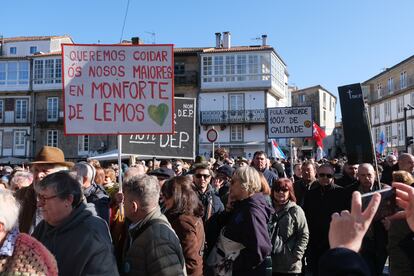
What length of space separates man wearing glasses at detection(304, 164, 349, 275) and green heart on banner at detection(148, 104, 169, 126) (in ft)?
7.58

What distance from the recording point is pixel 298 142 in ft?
195

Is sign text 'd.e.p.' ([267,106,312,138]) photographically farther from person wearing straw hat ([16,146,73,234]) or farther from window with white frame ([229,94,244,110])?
window with white frame ([229,94,244,110])

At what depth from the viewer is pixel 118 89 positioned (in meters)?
6.03

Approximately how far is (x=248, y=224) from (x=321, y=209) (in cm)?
240

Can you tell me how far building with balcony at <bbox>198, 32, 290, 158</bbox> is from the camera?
40750mm

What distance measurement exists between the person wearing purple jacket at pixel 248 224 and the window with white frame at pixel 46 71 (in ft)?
137

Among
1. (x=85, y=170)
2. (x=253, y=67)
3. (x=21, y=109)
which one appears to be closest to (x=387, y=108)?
(x=253, y=67)

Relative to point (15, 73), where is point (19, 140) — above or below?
below

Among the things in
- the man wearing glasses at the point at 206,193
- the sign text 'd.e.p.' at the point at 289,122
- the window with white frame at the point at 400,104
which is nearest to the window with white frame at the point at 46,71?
the sign text 'd.e.p.' at the point at 289,122

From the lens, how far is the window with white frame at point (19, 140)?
4444 cm

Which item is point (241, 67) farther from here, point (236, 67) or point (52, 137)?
point (52, 137)

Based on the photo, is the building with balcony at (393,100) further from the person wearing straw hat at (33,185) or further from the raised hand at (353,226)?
the raised hand at (353,226)

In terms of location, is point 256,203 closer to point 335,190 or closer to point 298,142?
point 335,190

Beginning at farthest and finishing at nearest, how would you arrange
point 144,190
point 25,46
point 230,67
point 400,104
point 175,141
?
point 400,104 → point 25,46 → point 230,67 → point 175,141 → point 144,190
